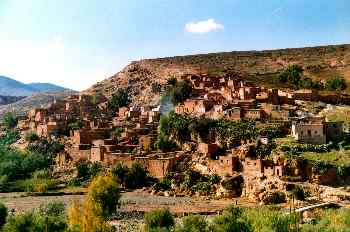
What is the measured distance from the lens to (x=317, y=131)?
1719 inches

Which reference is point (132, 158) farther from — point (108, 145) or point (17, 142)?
point (17, 142)

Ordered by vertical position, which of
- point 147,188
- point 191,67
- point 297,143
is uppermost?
point 191,67

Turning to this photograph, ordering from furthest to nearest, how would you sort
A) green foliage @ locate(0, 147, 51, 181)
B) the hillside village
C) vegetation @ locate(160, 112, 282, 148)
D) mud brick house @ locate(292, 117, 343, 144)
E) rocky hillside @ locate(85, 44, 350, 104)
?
rocky hillside @ locate(85, 44, 350, 104)
green foliage @ locate(0, 147, 51, 181)
vegetation @ locate(160, 112, 282, 148)
mud brick house @ locate(292, 117, 343, 144)
the hillside village

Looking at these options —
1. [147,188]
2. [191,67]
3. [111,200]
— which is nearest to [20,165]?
[147,188]

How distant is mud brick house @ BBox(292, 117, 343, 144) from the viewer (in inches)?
1716

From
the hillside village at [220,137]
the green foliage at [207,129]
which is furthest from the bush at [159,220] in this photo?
the green foliage at [207,129]

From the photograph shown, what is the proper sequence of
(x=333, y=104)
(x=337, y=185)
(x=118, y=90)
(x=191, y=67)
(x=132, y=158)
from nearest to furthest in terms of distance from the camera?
(x=337, y=185) < (x=132, y=158) < (x=333, y=104) < (x=118, y=90) < (x=191, y=67)

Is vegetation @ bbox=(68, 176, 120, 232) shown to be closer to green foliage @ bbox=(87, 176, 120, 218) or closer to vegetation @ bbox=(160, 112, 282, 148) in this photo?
green foliage @ bbox=(87, 176, 120, 218)

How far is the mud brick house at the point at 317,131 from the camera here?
43.6 m

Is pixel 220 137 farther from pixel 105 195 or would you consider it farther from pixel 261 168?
pixel 105 195

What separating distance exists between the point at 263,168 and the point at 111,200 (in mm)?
10552

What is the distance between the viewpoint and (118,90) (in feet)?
244

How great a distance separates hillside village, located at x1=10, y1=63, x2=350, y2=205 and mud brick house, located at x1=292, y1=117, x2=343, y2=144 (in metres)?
0.06

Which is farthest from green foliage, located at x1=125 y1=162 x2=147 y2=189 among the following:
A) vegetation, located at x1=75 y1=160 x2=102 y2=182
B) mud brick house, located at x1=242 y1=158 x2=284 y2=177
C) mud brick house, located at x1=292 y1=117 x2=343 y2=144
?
mud brick house, located at x1=292 y1=117 x2=343 y2=144
